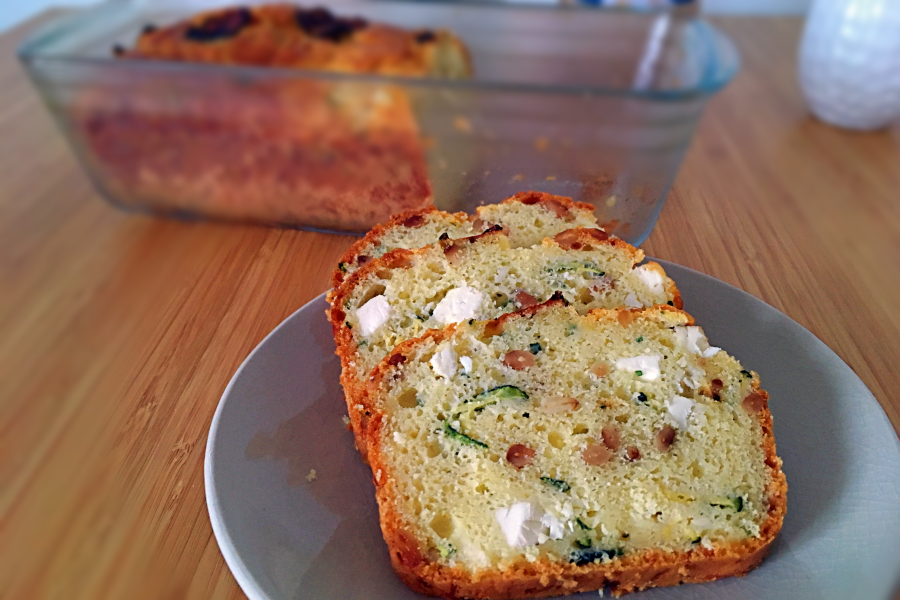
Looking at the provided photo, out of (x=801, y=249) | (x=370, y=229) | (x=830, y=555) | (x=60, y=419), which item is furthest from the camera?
(x=370, y=229)

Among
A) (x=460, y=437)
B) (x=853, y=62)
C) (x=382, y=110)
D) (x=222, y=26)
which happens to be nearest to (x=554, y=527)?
(x=460, y=437)

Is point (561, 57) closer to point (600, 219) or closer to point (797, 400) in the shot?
point (600, 219)

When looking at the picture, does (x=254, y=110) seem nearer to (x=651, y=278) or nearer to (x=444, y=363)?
(x=444, y=363)

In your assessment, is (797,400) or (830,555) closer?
(830,555)

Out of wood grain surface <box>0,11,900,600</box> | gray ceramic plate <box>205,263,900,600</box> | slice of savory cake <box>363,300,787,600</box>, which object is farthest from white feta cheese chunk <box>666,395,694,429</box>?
wood grain surface <box>0,11,900,600</box>

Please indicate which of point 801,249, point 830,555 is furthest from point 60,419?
point 801,249

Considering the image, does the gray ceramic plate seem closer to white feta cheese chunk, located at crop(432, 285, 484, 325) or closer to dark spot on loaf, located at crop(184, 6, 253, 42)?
white feta cheese chunk, located at crop(432, 285, 484, 325)

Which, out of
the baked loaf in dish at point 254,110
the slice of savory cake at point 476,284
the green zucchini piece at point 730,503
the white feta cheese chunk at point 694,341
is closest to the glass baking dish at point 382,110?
the baked loaf in dish at point 254,110
